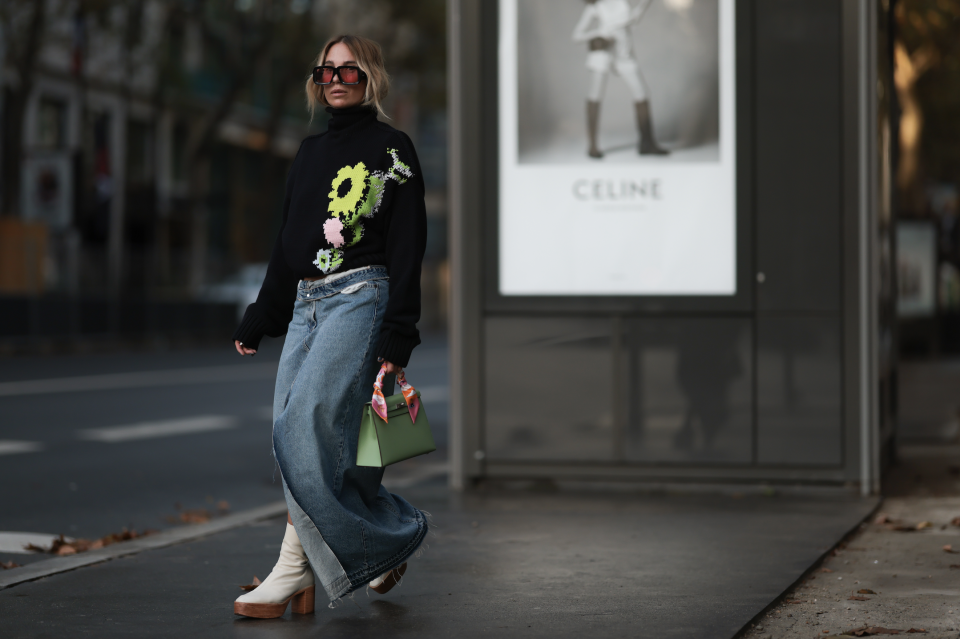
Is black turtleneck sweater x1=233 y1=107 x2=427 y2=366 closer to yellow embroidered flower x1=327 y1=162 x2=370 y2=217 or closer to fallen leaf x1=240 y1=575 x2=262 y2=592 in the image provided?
yellow embroidered flower x1=327 y1=162 x2=370 y2=217

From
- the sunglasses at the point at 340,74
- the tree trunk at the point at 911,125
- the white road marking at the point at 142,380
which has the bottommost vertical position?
the white road marking at the point at 142,380

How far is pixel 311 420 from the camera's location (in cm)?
438

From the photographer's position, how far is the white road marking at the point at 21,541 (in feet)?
20.4

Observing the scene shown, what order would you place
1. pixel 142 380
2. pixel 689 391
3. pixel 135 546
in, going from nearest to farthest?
pixel 135 546
pixel 689 391
pixel 142 380

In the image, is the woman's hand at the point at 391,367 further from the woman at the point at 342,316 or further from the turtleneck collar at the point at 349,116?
the turtleneck collar at the point at 349,116

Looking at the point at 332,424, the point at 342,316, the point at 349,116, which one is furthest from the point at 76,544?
the point at 349,116

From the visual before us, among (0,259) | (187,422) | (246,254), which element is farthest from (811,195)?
(246,254)

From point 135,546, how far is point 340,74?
2.59m

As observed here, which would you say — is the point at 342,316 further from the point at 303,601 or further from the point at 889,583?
the point at 889,583

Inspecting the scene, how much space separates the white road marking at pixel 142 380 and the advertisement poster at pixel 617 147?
941 centimetres

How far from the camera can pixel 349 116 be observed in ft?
15.0

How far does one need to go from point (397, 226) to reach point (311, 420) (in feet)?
2.22

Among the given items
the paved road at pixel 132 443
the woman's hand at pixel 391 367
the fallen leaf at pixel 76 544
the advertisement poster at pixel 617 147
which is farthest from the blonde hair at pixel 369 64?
the advertisement poster at pixel 617 147

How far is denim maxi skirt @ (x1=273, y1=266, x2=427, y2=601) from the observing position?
4398 millimetres
